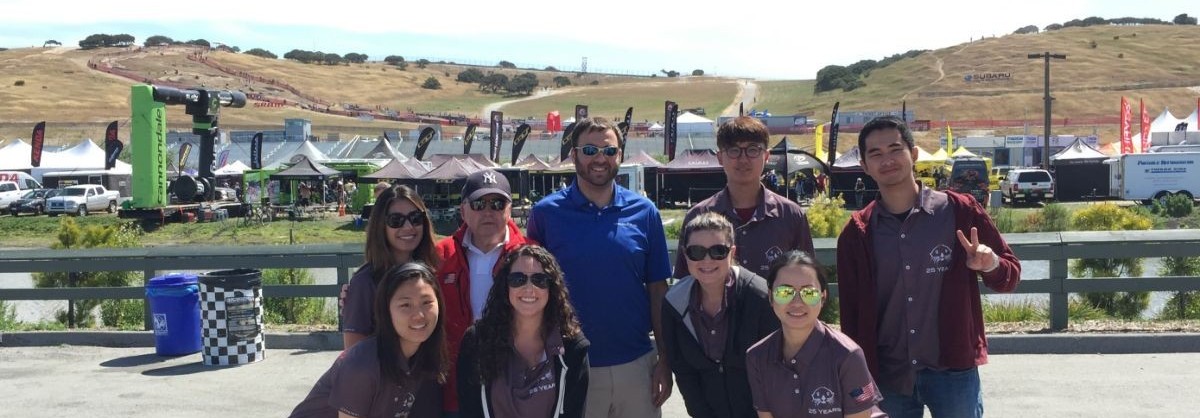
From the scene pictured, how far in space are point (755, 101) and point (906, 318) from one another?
4884 inches

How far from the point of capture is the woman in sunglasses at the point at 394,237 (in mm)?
4441

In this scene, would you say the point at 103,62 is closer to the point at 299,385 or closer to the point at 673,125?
the point at 673,125

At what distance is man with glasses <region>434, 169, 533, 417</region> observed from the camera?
4.46 m

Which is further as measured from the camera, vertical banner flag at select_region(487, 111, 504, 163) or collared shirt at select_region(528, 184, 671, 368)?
vertical banner flag at select_region(487, 111, 504, 163)

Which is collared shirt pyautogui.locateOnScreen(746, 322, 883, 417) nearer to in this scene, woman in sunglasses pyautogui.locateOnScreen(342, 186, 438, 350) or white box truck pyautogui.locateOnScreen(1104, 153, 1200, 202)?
woman in sunglasses pyautogui.locateOnScreen(342, 186, 438, 350)

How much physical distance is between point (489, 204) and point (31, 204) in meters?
40.0

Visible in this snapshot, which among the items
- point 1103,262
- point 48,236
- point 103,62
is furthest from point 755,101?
point 1103,262

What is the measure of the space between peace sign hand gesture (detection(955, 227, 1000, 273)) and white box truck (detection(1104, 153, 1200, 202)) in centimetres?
3682

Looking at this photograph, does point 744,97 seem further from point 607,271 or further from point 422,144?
point 607,271

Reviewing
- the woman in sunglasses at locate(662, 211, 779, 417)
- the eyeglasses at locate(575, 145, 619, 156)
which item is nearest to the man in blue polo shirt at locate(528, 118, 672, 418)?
the eyeglasses at locate(575, 145, 619, 156)

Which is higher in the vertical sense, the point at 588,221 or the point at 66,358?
the point at 588,221

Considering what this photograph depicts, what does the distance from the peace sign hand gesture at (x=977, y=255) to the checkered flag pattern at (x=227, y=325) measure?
255 inches

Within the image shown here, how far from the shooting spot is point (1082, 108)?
89.8 meters

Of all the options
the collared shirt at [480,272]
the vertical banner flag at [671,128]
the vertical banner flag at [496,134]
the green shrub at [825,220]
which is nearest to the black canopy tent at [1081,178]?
the vertical banner flag at [671,128]
